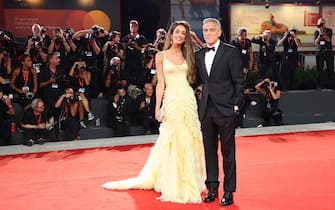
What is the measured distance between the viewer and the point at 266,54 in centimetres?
951

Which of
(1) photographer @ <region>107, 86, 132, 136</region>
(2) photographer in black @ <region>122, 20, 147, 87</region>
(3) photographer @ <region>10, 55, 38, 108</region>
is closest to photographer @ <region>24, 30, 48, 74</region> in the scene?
(3) photographer @ <region>10, 55, 38, 108</region>

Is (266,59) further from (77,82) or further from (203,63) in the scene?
(203,63)

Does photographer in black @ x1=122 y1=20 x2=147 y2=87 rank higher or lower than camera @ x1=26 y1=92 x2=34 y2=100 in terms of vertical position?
higher

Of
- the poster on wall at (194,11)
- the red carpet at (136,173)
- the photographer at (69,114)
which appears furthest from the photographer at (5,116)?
the poster on wall at (194,11)

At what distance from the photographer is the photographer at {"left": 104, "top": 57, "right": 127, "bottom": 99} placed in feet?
26.5

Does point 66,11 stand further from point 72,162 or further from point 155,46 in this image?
point 72,162

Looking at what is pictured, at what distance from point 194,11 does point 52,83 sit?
474cm

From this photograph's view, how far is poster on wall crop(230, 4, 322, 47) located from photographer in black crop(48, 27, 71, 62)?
482 cm

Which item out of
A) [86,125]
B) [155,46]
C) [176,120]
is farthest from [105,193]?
[155,46]

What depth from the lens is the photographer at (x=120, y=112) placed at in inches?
312

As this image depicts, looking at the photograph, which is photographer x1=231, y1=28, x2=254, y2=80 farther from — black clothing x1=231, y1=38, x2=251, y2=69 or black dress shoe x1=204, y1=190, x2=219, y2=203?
black dress shoe x1=204, y1=190, x2=219, y2=203

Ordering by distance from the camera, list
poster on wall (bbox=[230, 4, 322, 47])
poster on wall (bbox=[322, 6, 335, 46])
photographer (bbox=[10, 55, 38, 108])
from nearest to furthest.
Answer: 1. photographer (bbox=[10, 55, 38, 108])
2. poster on wall (bbox=[230, 4, 322, 47])
3. poster on wall (bbox=[322, 6, 335, 46])

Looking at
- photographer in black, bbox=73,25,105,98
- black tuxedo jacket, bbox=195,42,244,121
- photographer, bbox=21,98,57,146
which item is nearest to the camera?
black tuxedo jacket, bbox=195,42,244,121

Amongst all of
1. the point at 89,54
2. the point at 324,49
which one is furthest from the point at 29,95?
the point at 324,49
